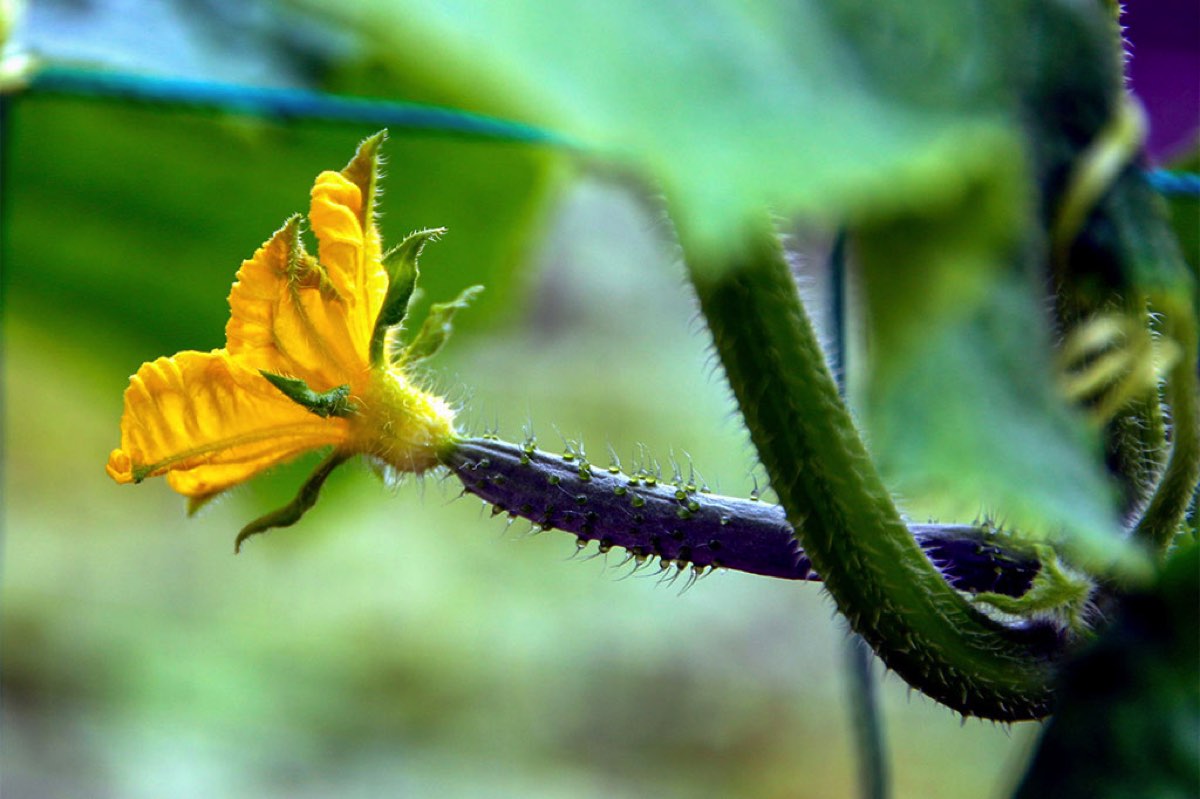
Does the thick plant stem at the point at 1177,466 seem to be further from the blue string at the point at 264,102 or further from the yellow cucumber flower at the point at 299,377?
the blue string at the point at 264,102

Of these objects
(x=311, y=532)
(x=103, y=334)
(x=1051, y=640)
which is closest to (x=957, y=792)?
(x=311, y=532)

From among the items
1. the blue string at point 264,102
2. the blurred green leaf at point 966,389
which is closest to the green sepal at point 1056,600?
A: the blurred green leaf at point 966,389

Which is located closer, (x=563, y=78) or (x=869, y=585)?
(x=563, y=78)

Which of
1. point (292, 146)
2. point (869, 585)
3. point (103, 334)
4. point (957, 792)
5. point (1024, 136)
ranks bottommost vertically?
point (957, 792)

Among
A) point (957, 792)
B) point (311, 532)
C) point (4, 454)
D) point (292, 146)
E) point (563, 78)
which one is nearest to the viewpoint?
point (563, 78)

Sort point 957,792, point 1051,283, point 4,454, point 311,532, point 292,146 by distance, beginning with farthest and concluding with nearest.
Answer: point 4,454 < point 957,792 < point 311,532 < point 292,146 < point 1051,283

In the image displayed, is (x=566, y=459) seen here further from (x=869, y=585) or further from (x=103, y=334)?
(x=103, y=334)

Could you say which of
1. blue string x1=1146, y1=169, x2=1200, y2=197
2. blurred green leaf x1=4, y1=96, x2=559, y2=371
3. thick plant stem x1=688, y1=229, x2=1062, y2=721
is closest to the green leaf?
thick plant stem x1=688, y1=229, x2=1062, y2=721

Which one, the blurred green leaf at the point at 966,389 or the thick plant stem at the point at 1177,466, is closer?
the blurred green leaf at the point at 966,389
